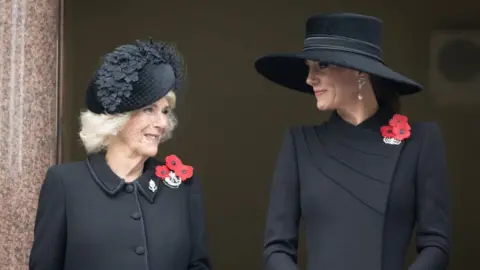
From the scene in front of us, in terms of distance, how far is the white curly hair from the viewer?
3.51 metres

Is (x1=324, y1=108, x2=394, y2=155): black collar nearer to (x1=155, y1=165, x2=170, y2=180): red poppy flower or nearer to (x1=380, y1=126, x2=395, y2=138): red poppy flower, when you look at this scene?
(x1=380, y1=126, x2=395, y2=138): red poppy flower

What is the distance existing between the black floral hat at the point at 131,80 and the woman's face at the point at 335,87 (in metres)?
0.50

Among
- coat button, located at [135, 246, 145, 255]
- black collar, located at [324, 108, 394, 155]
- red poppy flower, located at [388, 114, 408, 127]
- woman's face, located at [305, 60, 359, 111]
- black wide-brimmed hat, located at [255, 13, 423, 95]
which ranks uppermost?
black wide-brimmed hat, located at [255, 13, 423, 95]

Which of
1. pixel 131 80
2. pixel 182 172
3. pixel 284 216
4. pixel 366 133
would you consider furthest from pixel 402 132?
pixel 131 80

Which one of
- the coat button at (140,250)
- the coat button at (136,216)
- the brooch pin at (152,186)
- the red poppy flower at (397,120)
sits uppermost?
the red poppy flower at (397,120)

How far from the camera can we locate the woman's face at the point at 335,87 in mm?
3492

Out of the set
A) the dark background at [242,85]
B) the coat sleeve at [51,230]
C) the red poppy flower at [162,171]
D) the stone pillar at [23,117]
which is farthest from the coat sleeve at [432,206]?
the dark background at [242,85]

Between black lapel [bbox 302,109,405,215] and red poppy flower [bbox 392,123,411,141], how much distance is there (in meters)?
0.03

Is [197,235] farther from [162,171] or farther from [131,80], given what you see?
[131,80]

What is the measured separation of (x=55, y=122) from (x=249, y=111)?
325 centimetres

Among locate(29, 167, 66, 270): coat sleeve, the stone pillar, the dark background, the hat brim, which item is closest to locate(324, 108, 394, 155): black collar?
the hat brim

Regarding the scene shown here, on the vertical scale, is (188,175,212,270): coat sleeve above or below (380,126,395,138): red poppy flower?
below

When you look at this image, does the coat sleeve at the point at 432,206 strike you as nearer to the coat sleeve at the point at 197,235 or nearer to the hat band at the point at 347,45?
the hat band at the point at 347,45

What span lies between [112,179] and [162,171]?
183mm
